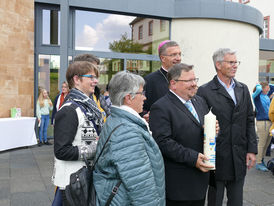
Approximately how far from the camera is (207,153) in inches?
95.2

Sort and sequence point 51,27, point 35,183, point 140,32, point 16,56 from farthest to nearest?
point 140,32 < point 51,27 < point 16,56 < point 35,183

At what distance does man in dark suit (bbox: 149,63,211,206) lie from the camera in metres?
2.48

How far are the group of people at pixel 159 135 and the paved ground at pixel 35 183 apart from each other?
6.19 feet

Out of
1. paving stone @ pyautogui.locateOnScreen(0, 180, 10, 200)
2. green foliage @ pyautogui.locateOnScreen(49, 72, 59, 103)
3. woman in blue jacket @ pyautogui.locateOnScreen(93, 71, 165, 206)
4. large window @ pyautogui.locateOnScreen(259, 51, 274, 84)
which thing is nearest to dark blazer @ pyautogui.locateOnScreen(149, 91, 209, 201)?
woman in blue jacket @ pyautogui.locateOnScreen(93, 71, 165, 206)

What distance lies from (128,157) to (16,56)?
8640 mm

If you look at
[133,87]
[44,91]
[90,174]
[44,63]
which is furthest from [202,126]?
[44,63]

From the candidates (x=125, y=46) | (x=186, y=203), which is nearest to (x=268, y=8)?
(x=125, y=46)

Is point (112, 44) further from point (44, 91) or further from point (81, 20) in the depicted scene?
point (44, 91)

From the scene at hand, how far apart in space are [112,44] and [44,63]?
8.39 ft

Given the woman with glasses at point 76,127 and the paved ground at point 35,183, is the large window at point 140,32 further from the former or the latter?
the woman with glasses at point 76,127

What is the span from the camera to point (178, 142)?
2.55 metres

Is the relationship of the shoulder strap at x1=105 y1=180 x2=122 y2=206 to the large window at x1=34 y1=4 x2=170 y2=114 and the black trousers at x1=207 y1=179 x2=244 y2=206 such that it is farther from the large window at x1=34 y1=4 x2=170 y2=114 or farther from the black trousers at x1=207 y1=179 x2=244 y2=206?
the large window at x1=34 y1=4 x2=170 y2=114

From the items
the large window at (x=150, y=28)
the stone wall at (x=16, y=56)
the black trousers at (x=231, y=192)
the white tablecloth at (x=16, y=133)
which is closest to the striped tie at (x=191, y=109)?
the black trousers at (x=231, y=192)

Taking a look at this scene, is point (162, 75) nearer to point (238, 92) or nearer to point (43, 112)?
point (238, 92)
